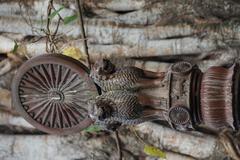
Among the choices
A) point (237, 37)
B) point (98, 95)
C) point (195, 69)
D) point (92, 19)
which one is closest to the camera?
point (195, 69)

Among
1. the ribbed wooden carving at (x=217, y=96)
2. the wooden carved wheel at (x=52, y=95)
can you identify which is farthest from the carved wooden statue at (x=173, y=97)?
the wooden carved wheel at (x=52, y=95)

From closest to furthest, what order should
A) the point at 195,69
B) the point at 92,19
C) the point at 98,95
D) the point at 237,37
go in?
1. the point at 195,69
2. the point at 98,95
3. the point at 237,37
4. the point at 92,19

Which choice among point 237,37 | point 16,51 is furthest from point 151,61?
point 16,51

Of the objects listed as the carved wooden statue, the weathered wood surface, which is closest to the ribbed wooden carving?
the carved wooden statue

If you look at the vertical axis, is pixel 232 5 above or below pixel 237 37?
above

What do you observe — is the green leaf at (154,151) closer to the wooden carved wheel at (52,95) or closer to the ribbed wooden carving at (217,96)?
the wooden carved wheel at (52,95)

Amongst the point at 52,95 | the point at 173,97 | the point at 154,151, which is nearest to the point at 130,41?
the point at 154,151

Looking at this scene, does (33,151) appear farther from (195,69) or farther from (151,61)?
(195,69)
